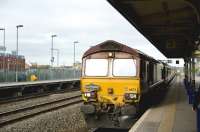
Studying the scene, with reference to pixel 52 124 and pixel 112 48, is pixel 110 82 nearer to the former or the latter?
pixel 112 48

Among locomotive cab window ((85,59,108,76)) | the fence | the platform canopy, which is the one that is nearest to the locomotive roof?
locomotive cab window ((85,59,108,76))

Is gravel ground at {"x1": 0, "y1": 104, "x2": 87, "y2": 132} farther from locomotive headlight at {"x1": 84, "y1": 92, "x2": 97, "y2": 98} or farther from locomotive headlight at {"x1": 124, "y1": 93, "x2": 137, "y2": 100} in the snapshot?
locomotive headlight at {"x1": 124, "y1": 93, "x2": 137, "y2": 100}

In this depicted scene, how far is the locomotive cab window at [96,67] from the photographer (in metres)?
12.9

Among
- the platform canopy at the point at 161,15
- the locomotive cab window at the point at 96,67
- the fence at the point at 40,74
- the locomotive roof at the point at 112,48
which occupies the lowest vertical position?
the fence at the point at 40,74

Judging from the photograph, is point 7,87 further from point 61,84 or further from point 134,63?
point 134,63

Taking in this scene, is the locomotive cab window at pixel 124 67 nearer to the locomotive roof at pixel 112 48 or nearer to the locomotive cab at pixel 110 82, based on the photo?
the locomotive cab at pixel 110 82

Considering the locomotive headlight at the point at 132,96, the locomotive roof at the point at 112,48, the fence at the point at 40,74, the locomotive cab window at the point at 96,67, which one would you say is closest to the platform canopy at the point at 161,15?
the locomotive roof at the point at 112,48

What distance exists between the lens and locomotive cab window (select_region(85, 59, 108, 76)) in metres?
12.9

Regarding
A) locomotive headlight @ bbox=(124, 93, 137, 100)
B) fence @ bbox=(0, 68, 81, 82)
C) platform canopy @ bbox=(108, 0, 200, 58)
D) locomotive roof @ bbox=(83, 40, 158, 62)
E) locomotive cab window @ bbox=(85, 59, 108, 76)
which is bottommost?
locomotive headlight @ bbox=(124, 93, 137, 100)

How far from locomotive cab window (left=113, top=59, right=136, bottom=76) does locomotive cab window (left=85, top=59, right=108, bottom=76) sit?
31 cm

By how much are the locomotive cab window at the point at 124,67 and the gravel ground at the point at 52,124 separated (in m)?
2.07

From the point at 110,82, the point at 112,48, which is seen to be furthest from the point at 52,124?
the point at 112,48

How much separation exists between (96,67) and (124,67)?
34.4 inches

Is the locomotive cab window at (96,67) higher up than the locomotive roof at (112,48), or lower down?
lower down
